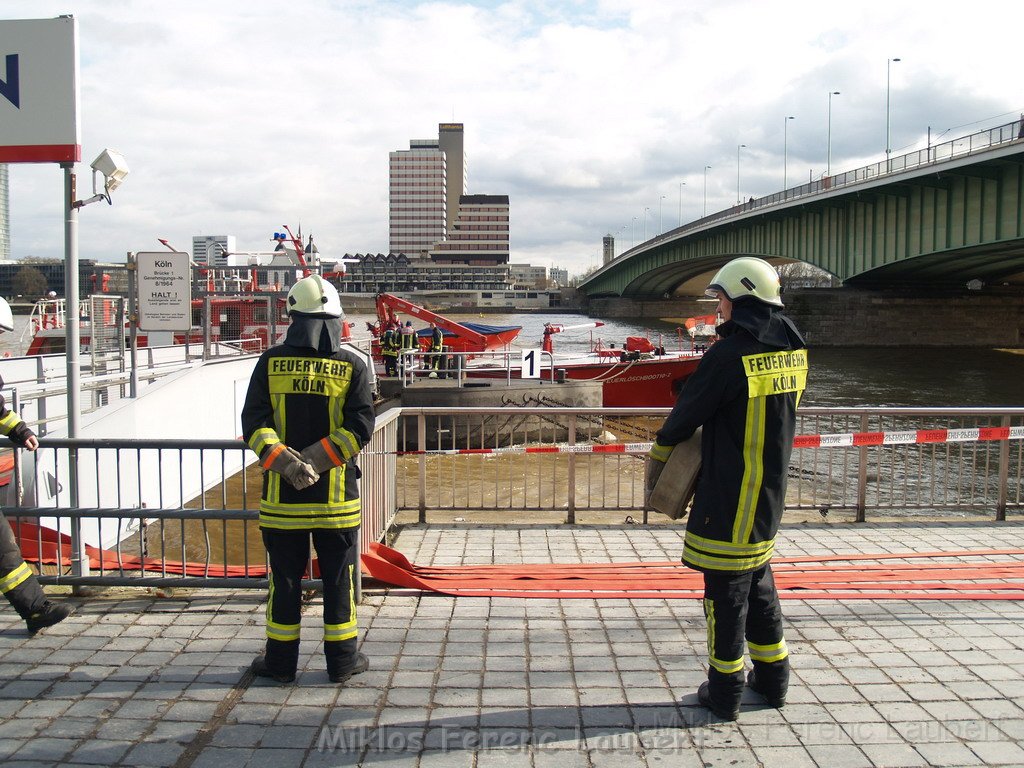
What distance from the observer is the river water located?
28.8 m

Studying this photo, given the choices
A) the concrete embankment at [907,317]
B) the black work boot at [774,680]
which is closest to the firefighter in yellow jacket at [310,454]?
the black work boot at [774,680]

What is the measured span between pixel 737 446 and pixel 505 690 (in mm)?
1558

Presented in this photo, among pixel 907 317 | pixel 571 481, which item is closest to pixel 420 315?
pixel 571 481

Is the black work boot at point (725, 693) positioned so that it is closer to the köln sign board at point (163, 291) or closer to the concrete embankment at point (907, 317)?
the köln sign board at point (163, 291)

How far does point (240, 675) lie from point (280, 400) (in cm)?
135

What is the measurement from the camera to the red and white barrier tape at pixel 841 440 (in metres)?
7.18

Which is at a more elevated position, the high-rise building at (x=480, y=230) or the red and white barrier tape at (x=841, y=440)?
the high-rise building at (x=480, y=230)

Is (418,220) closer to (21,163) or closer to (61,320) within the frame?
(61,320)

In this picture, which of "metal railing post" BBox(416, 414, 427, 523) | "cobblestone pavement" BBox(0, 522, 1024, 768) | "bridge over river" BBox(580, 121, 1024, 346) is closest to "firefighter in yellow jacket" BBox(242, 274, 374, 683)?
"cobblestone pavement" BBox(0, 522, 1024, 768)

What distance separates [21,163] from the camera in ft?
18.4

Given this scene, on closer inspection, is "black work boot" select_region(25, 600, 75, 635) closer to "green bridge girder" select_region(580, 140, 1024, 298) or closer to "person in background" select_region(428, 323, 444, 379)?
"person in background" select_region(428, 323, 444, 379)

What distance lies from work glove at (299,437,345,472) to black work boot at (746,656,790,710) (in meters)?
2.13

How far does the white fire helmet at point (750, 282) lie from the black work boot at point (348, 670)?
2.39 m

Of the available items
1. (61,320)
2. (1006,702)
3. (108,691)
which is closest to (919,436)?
(1006,702)
